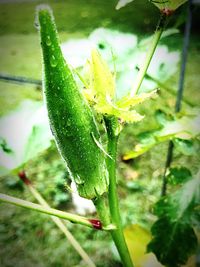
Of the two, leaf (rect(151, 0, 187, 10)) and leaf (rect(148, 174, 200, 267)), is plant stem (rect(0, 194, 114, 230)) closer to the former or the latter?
leaf (rect(148, 174, 200, 267))

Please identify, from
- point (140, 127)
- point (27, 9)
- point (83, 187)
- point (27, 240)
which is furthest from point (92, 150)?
point (27, 9)

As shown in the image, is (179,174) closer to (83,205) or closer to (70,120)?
(70,120)

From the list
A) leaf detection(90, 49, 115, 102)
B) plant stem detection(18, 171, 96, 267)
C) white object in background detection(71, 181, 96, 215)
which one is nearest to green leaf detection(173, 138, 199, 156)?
plant stem detection(18, 171, 96, 267)

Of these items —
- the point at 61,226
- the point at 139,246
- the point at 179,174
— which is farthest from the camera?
the point at 139,246

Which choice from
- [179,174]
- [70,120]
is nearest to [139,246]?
[179,174]

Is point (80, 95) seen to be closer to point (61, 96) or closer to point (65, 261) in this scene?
point (61, 96)

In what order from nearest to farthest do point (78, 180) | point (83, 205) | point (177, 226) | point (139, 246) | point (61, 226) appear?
point (78, 180)
point (177, 226)
point (61, 226)
point (139, 246)
point (83, 205)
